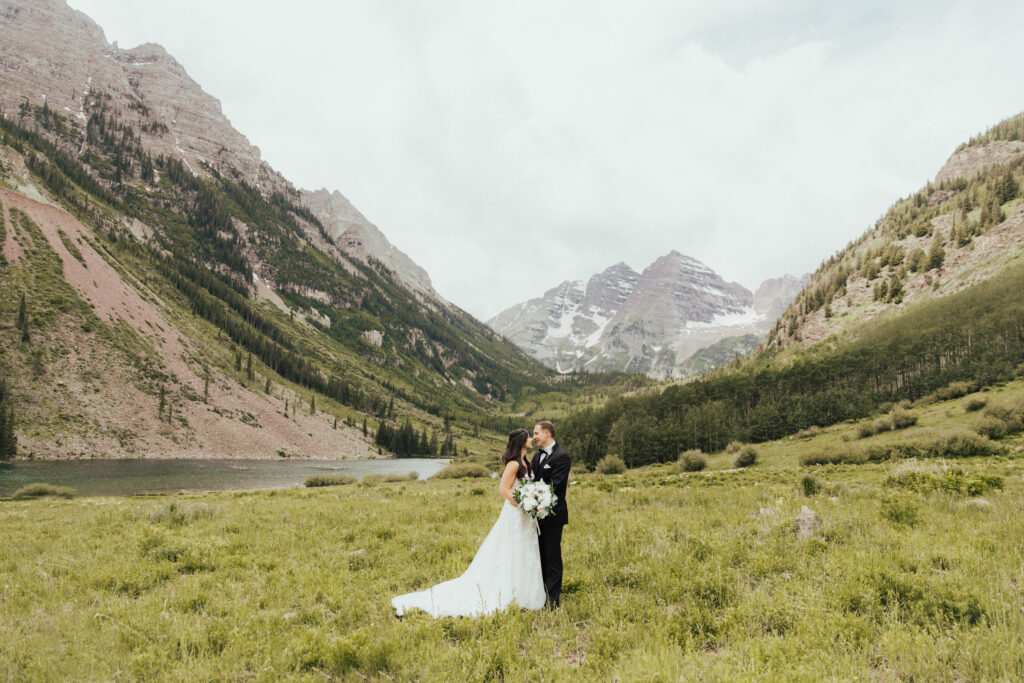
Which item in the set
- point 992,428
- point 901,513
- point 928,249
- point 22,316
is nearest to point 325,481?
point 901,513

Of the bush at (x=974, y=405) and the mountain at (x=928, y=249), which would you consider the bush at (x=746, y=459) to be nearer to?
the bush at (x=974, y=405)

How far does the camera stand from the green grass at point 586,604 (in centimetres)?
535

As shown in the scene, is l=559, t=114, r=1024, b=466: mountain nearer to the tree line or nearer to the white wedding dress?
the tree line

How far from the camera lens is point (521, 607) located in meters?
8.08

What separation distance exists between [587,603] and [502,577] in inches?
67.4

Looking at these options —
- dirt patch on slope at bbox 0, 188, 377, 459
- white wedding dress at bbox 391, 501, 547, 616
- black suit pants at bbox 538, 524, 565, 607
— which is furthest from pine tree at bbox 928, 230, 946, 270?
dirt patch on slope at bbox 0, 188, 377, 459

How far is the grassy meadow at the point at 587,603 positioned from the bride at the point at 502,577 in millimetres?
534

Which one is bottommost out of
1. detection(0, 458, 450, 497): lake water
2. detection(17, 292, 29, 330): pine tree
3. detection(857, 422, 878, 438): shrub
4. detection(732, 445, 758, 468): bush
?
detection(0, 458, 450, 497): lake water

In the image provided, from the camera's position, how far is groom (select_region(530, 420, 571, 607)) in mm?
8422

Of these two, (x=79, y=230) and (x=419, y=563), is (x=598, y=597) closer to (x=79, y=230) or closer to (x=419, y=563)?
(x=419, y=563)

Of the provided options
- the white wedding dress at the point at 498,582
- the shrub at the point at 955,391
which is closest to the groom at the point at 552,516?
the white wedding dress at the point at 498,582

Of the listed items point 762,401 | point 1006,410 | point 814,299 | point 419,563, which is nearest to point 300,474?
point 419,563

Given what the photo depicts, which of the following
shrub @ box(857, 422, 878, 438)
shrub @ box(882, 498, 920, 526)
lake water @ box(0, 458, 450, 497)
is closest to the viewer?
shrub @ box(882, 498, 920, 526)

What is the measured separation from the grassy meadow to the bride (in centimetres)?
53
